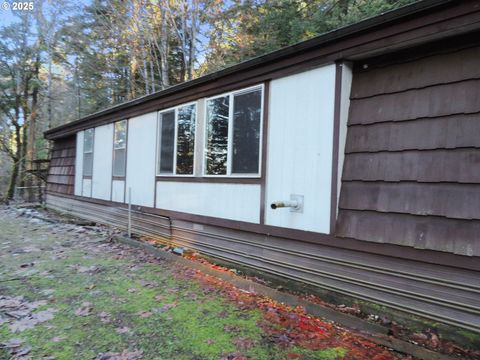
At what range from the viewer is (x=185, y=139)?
636cm

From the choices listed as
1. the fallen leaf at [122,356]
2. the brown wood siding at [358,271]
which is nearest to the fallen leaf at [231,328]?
the fallen leaf at [122,356]

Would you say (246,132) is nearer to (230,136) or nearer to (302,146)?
(230,136)

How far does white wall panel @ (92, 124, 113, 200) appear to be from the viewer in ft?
30.1

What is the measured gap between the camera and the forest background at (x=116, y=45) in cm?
1418

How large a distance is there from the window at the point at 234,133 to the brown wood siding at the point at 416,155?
1501 millimetres

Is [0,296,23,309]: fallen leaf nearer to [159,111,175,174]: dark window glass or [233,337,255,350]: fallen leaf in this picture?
[233,337,255,350]: fallen leaf

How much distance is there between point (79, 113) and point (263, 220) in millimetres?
22049

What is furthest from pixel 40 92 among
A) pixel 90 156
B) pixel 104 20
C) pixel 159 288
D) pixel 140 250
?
pixel 159 288

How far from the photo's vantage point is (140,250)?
6539 mm

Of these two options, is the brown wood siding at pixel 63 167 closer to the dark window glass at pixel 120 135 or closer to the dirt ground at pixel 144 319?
the dark window glass at pixel 120 135

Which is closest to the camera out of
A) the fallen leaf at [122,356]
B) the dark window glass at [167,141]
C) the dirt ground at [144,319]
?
the fallen leaf at [122,356]

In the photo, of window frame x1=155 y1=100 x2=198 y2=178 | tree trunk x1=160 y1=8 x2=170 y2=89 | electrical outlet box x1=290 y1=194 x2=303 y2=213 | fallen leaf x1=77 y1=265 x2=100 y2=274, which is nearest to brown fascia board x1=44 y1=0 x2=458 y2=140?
window frame x1=155 y1=100 x2=198 y2=178

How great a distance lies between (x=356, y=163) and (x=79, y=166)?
963 cm

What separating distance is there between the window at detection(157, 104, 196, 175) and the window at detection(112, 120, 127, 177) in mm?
1844
